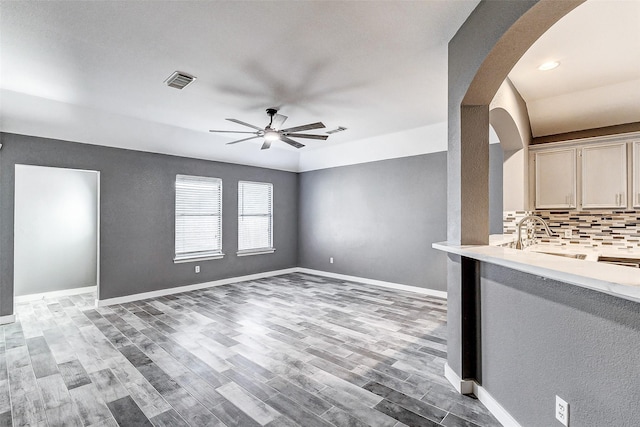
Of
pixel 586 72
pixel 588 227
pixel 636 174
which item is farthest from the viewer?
pixel 588 227

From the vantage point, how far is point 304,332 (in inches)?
147

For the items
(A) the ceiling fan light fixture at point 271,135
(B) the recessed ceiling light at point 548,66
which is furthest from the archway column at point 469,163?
(A) the ceiling fan light fixture at point 271,135

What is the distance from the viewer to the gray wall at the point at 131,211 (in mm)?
4168

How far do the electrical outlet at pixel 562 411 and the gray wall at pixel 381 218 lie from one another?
11.7 feet

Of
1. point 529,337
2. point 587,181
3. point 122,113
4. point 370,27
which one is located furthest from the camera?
point 122,113

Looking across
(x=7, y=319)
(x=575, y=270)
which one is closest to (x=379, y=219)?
(x=575, y=270)

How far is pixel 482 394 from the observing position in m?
2.25

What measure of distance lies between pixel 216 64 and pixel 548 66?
343 cm

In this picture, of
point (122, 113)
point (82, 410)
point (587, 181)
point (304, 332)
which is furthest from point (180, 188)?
point (587, 181)

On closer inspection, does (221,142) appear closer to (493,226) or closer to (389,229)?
(389,229)

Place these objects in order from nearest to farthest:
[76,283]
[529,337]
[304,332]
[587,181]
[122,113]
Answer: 1. [529,337]
2. [304,332]
3. [587,181]
4. [122,113]
5. [76,283]

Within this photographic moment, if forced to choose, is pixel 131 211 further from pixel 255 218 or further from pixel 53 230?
pixel 255 218

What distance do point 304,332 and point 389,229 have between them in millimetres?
3008

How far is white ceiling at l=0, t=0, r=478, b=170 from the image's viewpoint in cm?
235
